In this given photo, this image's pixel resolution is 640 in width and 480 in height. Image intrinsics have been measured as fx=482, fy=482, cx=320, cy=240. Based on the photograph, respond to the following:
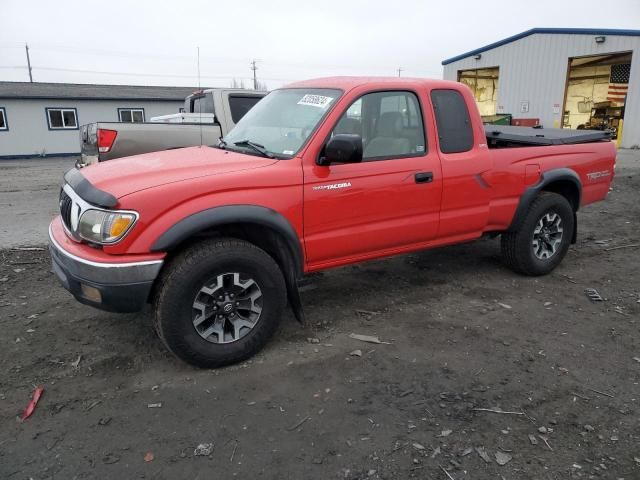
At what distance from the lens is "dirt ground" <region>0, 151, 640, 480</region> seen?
2.53m

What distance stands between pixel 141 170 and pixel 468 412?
267 centimetres

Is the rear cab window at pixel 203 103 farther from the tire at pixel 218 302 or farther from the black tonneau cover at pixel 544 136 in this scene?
the tire at pixel 218 302

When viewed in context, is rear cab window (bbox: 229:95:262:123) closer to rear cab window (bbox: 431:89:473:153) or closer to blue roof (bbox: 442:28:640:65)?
rear cab window (bbox: 431:89:473:153)

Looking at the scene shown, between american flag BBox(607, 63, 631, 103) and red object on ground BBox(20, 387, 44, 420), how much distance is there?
2526cm

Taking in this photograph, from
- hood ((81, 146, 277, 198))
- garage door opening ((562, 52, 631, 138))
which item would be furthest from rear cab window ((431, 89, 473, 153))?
garage door opening ((562, 52, 631, 138))

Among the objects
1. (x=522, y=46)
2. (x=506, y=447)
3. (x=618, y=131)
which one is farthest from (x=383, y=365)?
(x=522, y=46)

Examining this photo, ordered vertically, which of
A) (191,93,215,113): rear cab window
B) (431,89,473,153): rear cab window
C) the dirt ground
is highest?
(191,93,215,113): rear cab window

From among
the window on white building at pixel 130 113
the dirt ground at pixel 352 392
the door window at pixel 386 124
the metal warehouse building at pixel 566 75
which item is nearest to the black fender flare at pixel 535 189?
the dirt ground at pixel 352 392

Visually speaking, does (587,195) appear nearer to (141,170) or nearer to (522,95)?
(141,170)

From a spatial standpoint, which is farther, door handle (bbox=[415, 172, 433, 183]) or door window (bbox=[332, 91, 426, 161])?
door handle (bbox=[415, 172, 433, 183])

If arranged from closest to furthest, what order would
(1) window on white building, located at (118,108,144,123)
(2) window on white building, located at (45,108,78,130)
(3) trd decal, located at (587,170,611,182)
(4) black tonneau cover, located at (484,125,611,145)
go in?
(4) black tonneau cover, located at (484,125,611,145) < (3) trd decal, located at (587,170,611,182) < (2) window on white building, located at (45,108,78,130) < (1) window on white building, located at (118,108,144,123)

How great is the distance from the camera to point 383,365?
3.45 metres

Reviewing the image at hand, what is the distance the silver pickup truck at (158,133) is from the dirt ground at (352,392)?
2468mm

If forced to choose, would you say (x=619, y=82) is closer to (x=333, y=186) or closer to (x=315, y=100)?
(x=315, y=100)
